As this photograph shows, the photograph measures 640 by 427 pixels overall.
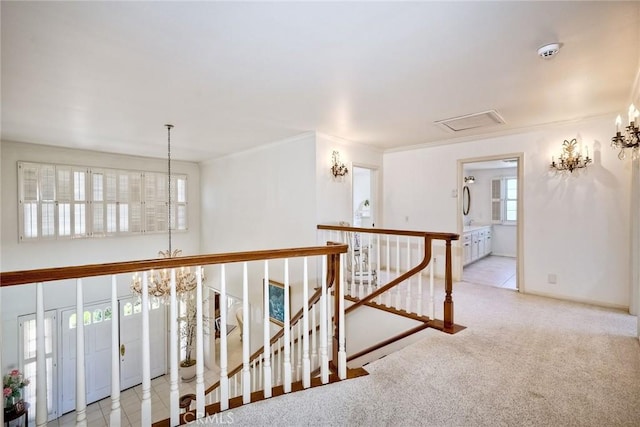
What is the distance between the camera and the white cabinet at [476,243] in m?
6.01

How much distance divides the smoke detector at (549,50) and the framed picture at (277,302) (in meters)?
4.37

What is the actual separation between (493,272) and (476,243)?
1.07 m

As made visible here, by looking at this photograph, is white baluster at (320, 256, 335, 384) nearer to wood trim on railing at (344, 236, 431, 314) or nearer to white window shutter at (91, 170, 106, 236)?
wood trim on railing at (344, 236, 431, 314)

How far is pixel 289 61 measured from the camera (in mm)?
2320

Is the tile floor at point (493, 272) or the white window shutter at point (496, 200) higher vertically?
the white window shutter at point (496, 200)

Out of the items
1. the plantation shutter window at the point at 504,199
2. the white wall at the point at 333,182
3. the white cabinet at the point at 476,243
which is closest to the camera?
the white wall at the point at 333,182

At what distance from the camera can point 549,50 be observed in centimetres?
211

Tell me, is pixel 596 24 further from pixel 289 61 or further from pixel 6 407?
pixel 6 407

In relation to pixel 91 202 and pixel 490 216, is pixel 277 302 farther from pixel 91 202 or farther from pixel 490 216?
pixel 490 216

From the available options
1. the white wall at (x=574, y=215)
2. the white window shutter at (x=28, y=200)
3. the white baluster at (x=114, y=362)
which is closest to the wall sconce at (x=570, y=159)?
the white wall at (x=574, y=215)

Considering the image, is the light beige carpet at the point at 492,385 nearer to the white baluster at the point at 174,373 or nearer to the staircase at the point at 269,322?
the staircase at the point at 269,322

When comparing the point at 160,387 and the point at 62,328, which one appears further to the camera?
the point at 160,387

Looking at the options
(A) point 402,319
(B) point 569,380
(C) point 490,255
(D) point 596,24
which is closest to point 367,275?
(A) point 402,319

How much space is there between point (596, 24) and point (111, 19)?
9.94 ft
